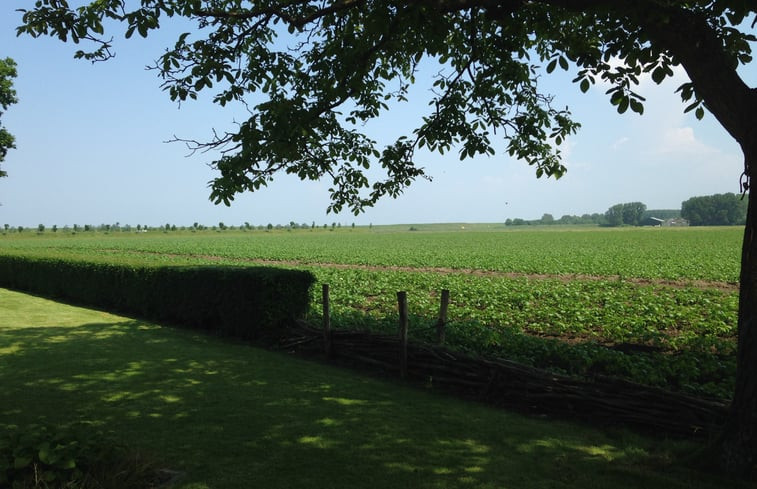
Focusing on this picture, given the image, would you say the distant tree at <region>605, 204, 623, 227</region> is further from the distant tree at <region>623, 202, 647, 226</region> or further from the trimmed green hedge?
the trimmed green hedge

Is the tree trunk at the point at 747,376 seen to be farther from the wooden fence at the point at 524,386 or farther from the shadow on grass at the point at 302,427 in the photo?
the wooden fence at the point at 524,386

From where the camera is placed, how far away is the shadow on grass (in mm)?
5016

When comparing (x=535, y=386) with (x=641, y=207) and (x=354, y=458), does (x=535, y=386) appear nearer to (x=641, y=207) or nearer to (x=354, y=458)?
(x=354, y=458)

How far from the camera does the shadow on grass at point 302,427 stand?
5.02 meters

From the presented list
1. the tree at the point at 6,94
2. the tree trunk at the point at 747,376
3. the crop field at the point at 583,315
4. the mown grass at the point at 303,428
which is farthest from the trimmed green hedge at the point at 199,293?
the tree at the point at 6,94

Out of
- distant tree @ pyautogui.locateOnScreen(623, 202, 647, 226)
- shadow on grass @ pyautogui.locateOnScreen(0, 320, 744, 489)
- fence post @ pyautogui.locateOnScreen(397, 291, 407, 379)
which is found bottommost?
shadow on grass @ pyautogui.locateOnScreen(0, 320, 744, 489)

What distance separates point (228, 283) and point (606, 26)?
9.79 metres

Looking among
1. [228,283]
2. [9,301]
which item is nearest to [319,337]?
[228,283]

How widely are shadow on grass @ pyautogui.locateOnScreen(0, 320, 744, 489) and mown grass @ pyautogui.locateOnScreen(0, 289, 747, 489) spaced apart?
2cm

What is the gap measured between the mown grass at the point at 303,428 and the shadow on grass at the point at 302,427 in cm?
2

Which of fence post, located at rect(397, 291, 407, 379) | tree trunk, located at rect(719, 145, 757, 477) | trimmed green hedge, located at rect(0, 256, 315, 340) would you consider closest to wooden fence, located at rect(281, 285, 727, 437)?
fence post, located at rect(397, 291, 407, 379)

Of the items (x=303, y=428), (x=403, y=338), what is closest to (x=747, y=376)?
(x=303, y=428)

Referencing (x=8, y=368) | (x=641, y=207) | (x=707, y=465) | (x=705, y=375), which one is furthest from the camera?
(x=641, y=207)

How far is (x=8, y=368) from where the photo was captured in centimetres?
901
